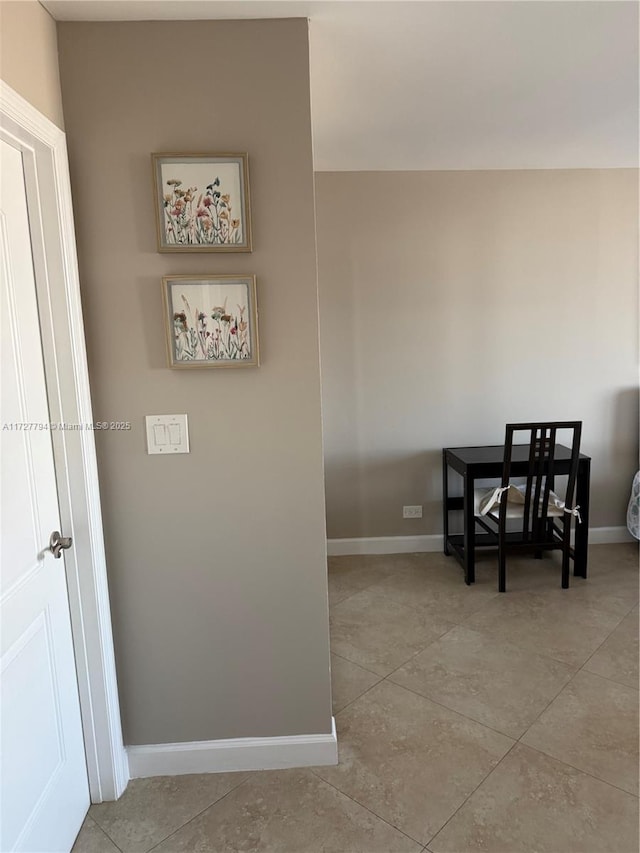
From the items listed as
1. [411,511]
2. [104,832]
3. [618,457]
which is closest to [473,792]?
[104,832]

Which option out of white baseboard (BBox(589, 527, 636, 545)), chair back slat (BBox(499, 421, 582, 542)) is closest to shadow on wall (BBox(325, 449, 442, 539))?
chair back slat (BBox(499, 421, 582, 542))

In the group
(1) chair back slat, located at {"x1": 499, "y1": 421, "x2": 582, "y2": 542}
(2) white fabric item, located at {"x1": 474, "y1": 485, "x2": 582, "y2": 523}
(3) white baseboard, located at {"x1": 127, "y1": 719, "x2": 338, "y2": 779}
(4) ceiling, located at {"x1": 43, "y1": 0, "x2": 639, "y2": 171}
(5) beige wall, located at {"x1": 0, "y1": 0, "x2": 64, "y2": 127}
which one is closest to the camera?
(5) beige wall, located at {"x1": 0, "y1": 0, "x2": 64, "y2": 127}

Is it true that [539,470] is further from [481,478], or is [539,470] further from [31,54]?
[31,54]

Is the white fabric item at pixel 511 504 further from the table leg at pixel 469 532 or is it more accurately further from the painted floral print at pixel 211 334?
the painted floral print at pixel 211 334

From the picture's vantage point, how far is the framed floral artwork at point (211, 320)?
1649mm

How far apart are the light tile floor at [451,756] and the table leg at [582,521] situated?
30cm

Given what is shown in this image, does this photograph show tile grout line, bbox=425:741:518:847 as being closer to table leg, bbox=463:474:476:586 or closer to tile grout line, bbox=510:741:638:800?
tile grout line, bbox=510:741:638:800

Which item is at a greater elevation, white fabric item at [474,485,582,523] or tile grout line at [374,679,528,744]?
white fabric item at [474,485,582,523]

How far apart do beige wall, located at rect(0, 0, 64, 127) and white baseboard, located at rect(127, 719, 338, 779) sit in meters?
2.03

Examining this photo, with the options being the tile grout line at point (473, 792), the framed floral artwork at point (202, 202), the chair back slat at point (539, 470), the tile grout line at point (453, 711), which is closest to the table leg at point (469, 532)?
the chair back slat at point (539, 470)

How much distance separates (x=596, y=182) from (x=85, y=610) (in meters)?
3.64

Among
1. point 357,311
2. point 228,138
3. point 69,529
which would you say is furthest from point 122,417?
point 357,311

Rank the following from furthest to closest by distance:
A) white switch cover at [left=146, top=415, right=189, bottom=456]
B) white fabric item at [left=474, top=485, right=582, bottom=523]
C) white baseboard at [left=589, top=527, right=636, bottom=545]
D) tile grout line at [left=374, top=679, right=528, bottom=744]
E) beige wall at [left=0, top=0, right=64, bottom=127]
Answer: white baseboard at [left=589, top=527, right=636, bottom=545] → white fabric item at [left=474, top=485, right=582, bottom=523] → tile grout line at [left=374, top=679, right=528, bottom=744] → white switch cover at [left=146, top=415, right=189, bottom=456] → beige wall at [left=0, top=0, right=64, bottom=127]

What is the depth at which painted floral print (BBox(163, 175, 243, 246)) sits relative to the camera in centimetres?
161
